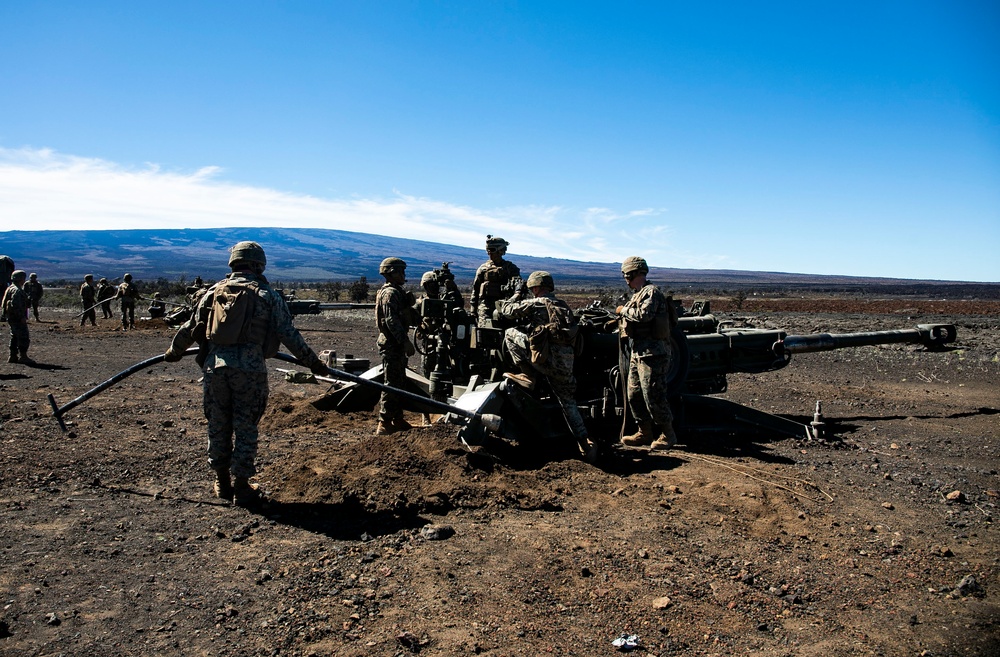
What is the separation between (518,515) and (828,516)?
2.60 metres

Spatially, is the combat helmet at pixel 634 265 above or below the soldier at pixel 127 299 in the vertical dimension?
above

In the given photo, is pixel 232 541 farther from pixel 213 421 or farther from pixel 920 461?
pixel 920 461

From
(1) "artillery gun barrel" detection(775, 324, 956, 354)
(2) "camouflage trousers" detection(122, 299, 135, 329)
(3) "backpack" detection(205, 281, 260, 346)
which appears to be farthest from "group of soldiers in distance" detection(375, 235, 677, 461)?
(2) "camouflage trousers" detection(122, 299, 135, 329)

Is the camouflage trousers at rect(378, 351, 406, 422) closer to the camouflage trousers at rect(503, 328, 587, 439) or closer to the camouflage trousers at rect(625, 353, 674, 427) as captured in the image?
the camouflage trousers at rect(503, 328, 587, 439)

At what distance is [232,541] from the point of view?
5.15 meters

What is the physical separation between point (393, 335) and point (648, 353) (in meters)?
3.02

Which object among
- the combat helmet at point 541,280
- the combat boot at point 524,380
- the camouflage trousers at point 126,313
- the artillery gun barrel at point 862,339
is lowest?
the camouflage trousers at point 126,313

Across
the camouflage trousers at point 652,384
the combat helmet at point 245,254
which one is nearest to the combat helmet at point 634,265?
the camouflage trousers at point 652,384

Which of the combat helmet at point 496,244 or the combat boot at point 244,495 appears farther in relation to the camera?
the combat helmet at point 496,244

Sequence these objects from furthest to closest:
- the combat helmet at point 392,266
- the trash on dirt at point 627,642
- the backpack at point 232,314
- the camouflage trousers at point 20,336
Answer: the camouflage trousers at point 20,336 → the combat helmet at point 392,266 → the backpack at point 232,314 → the trash on dirt at point 627,642

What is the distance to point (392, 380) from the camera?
8.67 meters

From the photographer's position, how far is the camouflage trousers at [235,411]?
5.69 m

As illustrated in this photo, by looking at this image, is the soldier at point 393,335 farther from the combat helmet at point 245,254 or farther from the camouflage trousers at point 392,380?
the combat helmet at point 245,254

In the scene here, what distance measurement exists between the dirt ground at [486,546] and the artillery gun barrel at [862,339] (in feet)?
5.81
